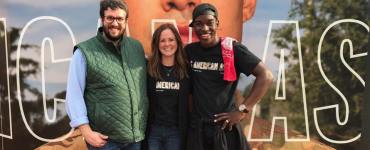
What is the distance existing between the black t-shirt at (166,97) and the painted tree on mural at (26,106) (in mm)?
1117

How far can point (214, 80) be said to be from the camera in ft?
7.50

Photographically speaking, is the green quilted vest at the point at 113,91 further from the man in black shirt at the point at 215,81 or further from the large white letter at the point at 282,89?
the large white letter at the point at 282,89

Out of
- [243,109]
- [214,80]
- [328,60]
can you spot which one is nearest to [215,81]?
[214,80]

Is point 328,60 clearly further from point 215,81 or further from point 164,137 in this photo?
point 164,137

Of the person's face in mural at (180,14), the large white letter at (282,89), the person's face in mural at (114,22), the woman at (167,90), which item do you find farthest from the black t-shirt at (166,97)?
the large white letter at (282,89)

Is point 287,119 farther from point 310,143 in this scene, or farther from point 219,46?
point 219,46

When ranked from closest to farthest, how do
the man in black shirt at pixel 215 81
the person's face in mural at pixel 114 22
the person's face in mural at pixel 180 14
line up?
1. the person's face in mural at pixel 114 22
2. the man in black shirt at pixel 215 81
3. the person's face in mural at pixel 180 14

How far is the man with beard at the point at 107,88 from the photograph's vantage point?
2.13 meters

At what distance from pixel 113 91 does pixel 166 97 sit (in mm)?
310

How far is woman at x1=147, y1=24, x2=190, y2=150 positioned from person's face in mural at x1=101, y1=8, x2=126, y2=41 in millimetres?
235

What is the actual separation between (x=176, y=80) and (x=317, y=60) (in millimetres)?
1404

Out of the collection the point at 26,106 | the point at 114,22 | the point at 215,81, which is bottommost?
the point at 26,106

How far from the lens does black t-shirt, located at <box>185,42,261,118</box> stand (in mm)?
2270

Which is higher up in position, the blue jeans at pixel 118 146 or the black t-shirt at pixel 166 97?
the black t-shirt at pixel 166 97
